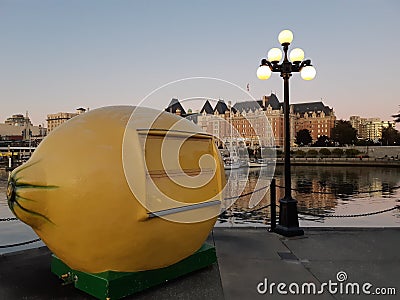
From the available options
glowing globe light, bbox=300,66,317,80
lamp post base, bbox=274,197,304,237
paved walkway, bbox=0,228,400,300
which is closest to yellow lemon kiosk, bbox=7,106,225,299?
paved walkway, bbox=0,228,400,300

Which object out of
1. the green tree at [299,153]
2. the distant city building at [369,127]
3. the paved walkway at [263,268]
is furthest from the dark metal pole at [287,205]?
the distant city building at [369,127]

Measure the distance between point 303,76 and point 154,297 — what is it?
19.4 ft

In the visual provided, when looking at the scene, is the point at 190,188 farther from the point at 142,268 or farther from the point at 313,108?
the point at 313,108

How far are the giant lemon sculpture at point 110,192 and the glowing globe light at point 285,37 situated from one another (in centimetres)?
470

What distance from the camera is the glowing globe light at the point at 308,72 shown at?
7898mm

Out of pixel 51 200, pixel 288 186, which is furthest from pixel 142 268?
pixel 288 186

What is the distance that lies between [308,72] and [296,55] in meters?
0.49

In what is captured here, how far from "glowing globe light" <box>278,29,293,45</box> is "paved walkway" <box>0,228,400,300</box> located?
4.39 metres

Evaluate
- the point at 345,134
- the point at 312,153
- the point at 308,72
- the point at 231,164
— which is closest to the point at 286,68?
the point at 308,72

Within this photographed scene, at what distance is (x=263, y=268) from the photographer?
5.34 metres

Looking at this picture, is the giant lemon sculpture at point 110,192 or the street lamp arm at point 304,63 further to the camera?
the street lamp arm at point 304,63

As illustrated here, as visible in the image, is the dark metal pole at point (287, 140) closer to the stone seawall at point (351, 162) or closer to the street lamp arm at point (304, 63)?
the street lamp arm at point (304, 63)

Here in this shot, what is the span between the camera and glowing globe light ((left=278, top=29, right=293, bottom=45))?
26.1 ft

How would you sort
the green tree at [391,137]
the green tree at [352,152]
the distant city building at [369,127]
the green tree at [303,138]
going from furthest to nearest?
the distant city building at [369,127] < the green tree at [303,138] < the green tree at [391,137] < the green tree at [352,152]
